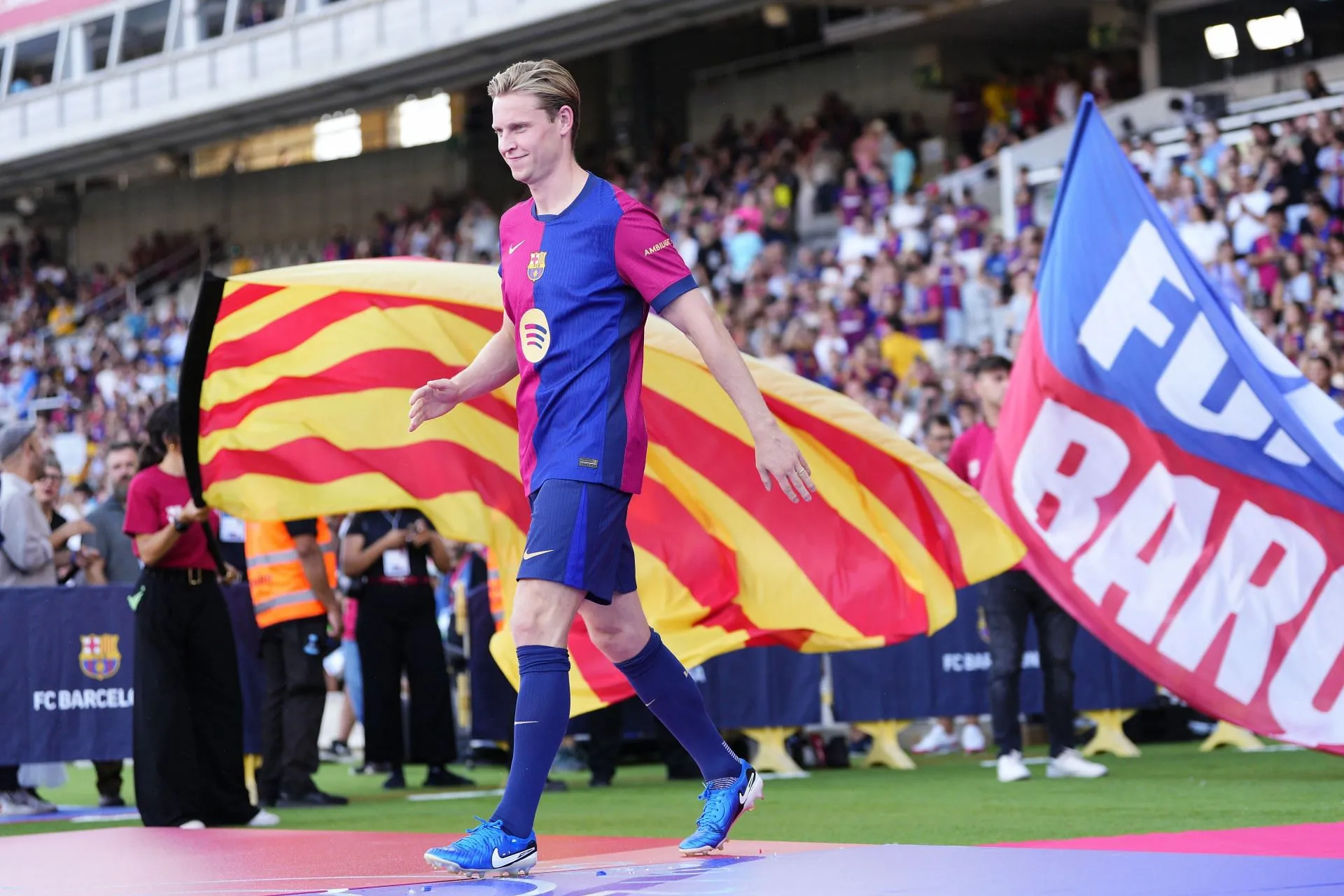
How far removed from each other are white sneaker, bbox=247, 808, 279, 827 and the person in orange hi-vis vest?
3.99 ft

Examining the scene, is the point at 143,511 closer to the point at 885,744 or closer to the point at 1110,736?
the point at 885,744

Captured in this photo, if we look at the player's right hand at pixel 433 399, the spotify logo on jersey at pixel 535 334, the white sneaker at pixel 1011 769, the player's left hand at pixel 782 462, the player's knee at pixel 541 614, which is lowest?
the white sneaker at pixel 1011 769

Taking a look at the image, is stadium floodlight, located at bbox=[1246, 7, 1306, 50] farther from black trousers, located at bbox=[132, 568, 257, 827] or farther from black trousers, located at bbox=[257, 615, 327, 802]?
black trousers, located at bbox=[132, 568, 257, 827]

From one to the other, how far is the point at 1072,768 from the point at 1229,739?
104 inches

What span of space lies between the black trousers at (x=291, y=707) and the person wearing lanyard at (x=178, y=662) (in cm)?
146

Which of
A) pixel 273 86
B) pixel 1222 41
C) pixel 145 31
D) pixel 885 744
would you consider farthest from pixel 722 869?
pixel 145 31

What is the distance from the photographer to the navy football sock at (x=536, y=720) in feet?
16.8

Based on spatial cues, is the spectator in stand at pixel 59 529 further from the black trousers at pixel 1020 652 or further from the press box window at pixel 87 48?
the press box window at pixel 87 48

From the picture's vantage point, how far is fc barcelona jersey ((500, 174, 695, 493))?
5.23 m

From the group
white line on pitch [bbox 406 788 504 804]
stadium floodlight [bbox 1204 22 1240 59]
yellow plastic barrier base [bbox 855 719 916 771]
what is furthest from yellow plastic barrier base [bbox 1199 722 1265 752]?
stadium floodlight [bbox 1204 22 1240 59]

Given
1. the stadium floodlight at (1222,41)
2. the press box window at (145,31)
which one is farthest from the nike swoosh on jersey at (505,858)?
the press box window at (145,31)

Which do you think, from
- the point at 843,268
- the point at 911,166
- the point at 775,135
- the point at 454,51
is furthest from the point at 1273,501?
the point at 454,51

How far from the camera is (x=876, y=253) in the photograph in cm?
2231

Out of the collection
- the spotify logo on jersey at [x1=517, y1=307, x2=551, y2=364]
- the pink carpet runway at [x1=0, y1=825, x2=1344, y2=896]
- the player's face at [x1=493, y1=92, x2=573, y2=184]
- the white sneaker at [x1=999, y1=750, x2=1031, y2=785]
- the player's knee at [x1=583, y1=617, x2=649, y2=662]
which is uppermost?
the player's face at [x1=493, y1=92, x2=573, y2=184]
